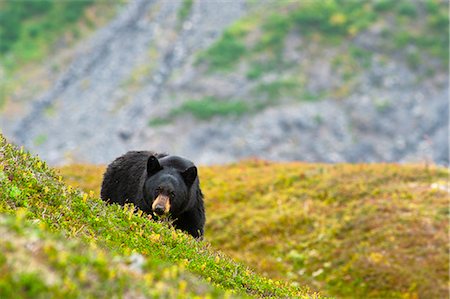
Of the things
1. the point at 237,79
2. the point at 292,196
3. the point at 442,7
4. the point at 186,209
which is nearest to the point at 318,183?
the point at 292,196

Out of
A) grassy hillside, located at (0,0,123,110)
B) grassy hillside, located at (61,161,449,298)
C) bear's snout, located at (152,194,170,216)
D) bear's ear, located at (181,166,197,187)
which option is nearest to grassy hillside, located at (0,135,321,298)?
bear's snout, located at (152,194,170,216)

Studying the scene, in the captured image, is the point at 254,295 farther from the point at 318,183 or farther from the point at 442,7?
the point at 442,7

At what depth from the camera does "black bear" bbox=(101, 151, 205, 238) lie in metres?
15.2

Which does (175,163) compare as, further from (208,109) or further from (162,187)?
(208,109)

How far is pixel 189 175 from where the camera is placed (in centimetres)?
1575

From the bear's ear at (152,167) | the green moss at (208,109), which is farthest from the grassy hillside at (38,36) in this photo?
the bear's ear at (152,167)

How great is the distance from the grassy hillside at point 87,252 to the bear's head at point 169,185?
175cm

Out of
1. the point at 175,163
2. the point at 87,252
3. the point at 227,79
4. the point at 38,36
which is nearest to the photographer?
the point at 87,252

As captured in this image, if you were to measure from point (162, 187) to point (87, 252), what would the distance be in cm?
771

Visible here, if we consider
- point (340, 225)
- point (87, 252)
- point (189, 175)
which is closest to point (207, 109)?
point (340, 225)

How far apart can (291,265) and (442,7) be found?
101174 mm

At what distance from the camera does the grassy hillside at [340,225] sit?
2503 cm

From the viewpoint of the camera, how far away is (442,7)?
117m

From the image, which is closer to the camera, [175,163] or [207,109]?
[175,163]
